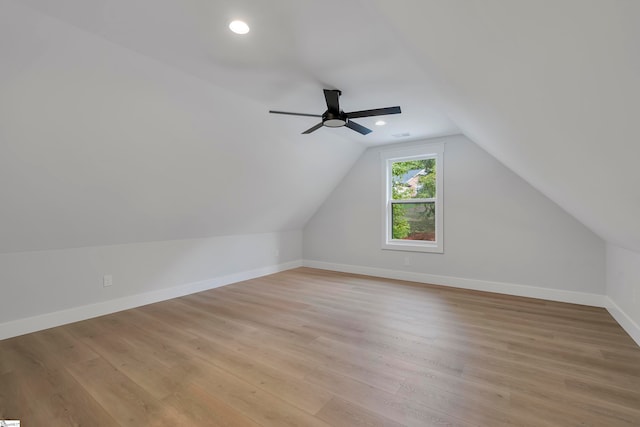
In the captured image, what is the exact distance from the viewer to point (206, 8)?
5.70ft

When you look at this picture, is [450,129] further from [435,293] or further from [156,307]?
[156,307]

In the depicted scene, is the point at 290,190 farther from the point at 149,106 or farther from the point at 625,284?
the point at 625,284

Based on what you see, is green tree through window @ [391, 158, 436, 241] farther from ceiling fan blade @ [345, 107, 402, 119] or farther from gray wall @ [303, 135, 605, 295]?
ceiling fan blade @ [345, 107, 402, 119]

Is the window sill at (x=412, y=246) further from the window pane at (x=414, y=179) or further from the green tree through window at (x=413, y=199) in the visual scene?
the window pane at (x=414, y=179)

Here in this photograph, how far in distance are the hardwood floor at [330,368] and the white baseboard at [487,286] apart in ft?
0.69

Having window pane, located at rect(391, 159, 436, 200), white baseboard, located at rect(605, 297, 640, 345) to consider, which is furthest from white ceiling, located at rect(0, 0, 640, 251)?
window pane, located at rect(391, 159, 436, 200)

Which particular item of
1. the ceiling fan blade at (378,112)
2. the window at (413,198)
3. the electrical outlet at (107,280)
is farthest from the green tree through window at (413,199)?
the electrical outlet at (107,280)

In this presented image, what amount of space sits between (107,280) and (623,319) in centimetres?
561

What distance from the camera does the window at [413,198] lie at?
185 inches

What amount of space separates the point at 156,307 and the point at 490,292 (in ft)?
14.9

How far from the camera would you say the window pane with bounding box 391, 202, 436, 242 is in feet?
16.0

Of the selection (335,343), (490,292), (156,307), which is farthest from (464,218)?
(156,307)

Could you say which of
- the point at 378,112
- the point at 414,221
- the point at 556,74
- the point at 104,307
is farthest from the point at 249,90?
the point at 414,221

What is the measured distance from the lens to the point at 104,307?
11.1 feet
